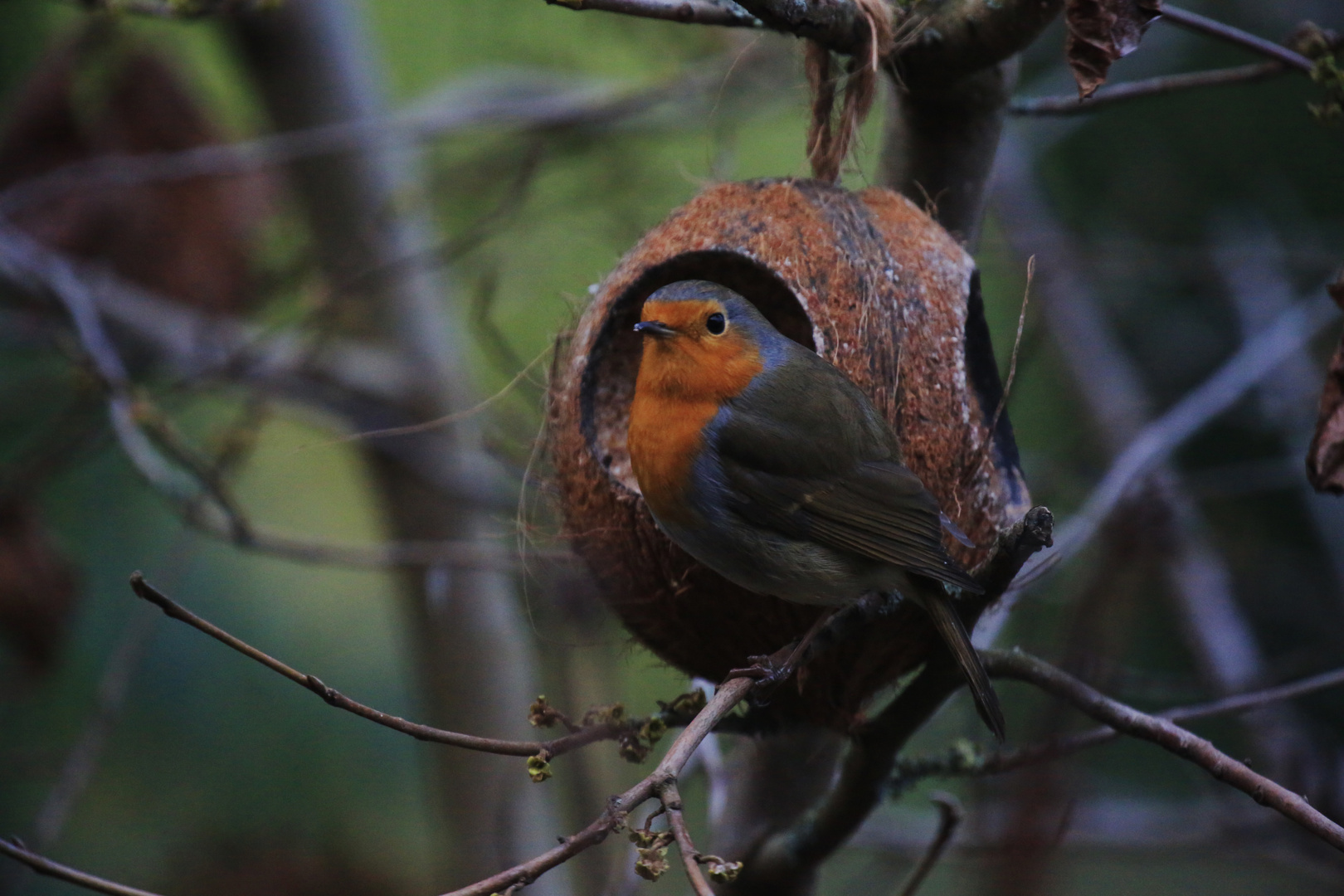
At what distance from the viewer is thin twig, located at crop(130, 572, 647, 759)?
5.02 feet

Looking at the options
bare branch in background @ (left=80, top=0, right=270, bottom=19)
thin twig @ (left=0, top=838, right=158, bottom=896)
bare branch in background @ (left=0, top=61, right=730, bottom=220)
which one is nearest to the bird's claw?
thin twig @ (left=0, top=838, right=158, bottom=896)

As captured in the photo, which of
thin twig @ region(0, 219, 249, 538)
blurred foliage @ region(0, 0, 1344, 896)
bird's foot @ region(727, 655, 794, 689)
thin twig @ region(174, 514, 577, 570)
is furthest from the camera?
blurred foliage @ region(0, 0, 1344, 896)

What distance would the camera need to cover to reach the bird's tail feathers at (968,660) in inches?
84.7

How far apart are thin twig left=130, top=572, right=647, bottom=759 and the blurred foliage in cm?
321

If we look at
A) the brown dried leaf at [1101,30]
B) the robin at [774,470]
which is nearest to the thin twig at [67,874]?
the robin at [774,470]

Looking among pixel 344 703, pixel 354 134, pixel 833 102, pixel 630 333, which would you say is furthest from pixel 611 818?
pixel 354 134

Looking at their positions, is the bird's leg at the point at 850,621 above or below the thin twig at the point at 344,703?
above

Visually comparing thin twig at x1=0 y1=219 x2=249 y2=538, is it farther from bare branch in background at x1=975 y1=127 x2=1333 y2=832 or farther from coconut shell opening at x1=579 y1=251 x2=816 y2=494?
bare branch in background at x1=975 y1=127 x2=1333 y2=832

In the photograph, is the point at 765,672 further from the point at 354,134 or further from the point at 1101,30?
the point at 354,134

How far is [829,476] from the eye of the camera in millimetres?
2439

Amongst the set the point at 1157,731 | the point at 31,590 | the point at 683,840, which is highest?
the point at 31,590

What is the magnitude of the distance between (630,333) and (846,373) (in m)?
0.69

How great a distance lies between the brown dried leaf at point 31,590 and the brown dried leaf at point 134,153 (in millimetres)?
1216

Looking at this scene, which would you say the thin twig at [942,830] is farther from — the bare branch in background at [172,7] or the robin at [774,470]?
the bare branch in background at [172,7]
